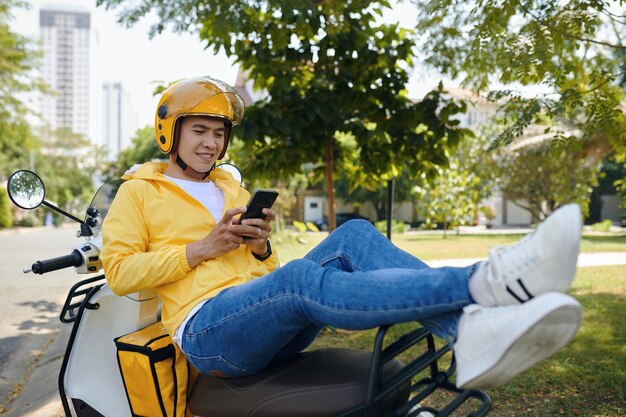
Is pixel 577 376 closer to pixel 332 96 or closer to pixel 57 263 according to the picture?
pixel 332 96

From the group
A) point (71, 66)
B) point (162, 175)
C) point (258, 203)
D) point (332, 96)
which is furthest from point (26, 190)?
point (71, 66)

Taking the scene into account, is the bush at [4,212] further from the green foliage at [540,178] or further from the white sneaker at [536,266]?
the white sneaker at [536,266]

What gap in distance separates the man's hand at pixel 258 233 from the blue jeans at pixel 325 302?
0.79ft

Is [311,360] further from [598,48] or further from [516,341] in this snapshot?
[598,48]

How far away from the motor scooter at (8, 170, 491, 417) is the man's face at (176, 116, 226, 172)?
0.53 meters

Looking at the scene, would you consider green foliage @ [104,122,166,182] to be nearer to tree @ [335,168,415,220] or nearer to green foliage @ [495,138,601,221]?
tree @ [335,168,415,220]

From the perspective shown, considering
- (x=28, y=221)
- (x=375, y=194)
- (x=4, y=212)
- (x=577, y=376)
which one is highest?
(x=375, y=194)

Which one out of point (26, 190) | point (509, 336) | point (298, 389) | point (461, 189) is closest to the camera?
point (509, 336)

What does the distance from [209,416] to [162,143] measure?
1.07 metres

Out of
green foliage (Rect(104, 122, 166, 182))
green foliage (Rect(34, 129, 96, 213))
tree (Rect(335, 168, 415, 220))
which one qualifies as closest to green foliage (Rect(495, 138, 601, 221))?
tree (Rect(335, 168, 415, 220))

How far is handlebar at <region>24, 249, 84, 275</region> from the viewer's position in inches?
82.8

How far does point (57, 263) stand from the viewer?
2.15m

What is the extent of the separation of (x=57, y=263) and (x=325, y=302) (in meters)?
1.19

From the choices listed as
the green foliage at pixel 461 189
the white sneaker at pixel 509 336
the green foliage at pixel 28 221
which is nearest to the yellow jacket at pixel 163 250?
the white sneaker at pixel 509 336
